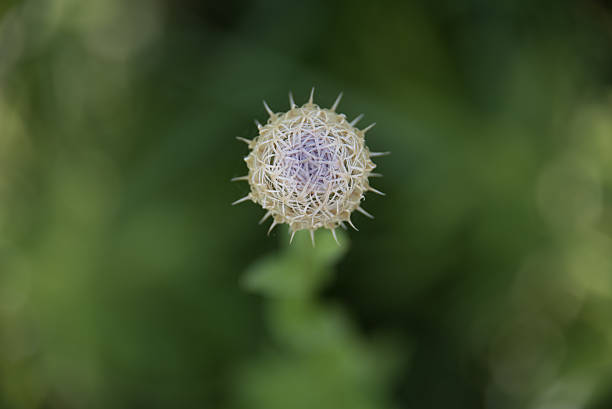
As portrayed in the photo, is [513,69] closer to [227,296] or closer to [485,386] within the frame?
[485,386]

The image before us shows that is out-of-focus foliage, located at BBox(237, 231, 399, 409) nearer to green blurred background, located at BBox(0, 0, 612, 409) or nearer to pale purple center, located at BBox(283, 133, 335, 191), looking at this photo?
green blurred background, located at BBox(0, 0, 612, 409)

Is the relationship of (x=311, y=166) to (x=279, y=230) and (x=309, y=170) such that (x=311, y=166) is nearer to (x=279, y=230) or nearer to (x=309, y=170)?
(x=309, y=170)

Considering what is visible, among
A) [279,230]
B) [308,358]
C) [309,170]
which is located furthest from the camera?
[279,230]

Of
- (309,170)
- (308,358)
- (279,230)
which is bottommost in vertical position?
(308,358)

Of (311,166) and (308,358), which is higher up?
(311,166)

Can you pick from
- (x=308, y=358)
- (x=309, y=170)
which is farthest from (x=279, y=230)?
(x=309, y=170)

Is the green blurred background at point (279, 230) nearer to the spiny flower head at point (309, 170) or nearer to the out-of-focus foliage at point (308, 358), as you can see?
the out-of-focus foliage at point (308, 358)

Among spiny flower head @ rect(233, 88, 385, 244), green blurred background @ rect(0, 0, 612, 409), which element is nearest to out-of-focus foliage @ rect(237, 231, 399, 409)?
green blurred background @ rect(0, 0, 612, 409)
